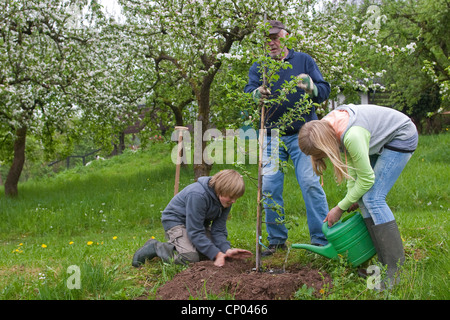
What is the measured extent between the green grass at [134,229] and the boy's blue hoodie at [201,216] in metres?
0.30

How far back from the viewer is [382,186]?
2.92 metres

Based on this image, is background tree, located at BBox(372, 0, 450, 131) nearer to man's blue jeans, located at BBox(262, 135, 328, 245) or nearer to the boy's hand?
man's blue jeans, located at BBox(262, 135, 328, 245)

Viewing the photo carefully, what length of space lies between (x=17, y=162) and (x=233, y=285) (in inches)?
332

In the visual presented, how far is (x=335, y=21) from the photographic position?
904cm

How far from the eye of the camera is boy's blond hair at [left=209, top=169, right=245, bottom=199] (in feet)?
11.1

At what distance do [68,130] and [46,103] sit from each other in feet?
3.62

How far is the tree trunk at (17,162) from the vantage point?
30.8ft

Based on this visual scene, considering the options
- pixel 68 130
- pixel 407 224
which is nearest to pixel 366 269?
pixel 407 224

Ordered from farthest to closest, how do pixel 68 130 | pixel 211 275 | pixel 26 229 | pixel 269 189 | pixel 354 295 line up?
pixel 68 130 < pixel 26 229 < pixel 269 189 < pixel 211 275 < pixel 354 295

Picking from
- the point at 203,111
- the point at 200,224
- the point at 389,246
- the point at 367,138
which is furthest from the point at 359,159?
the point at 203,111

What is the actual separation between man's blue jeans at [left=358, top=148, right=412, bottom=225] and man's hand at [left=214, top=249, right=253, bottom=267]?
100cm

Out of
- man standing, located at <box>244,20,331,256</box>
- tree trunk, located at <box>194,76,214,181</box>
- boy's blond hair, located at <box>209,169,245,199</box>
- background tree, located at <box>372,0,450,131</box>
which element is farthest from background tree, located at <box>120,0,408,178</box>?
background tree, located at <box>372,0,450,131</box>

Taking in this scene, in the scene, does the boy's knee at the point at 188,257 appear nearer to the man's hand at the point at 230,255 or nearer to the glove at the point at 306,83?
the man's hand at the point at 230,255

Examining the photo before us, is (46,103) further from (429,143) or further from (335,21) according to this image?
(429,143)
